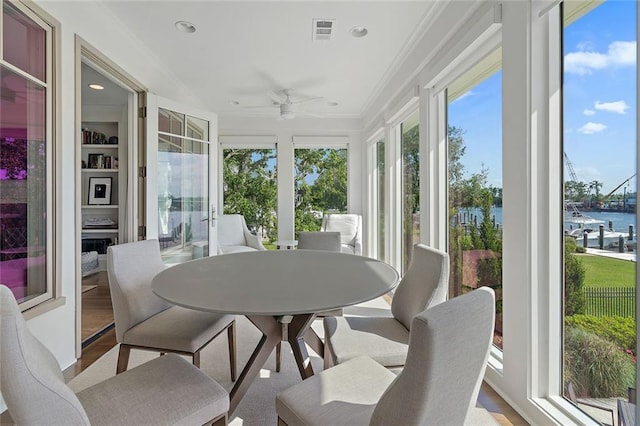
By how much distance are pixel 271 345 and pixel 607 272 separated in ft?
4.97

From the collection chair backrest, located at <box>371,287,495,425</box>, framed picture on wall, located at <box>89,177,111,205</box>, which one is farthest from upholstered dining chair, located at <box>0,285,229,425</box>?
framed picture on wall, located at <box>89,177,111,205</box>

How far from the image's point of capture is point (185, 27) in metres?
2.64

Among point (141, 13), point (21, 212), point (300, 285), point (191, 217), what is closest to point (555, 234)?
point (300, 285)

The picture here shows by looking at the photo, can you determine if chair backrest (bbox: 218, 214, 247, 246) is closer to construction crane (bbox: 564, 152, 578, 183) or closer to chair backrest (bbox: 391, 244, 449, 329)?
chair backrest (bbox: 391, 244, 449, 329)

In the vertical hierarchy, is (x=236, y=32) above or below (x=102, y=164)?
above

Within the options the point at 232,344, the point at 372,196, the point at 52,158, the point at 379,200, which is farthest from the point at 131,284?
the point at 372,196

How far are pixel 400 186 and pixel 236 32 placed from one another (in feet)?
8.55

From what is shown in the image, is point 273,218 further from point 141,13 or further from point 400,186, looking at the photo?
point 141,13

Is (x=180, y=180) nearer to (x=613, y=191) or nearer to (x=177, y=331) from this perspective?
(x=177, y=331)

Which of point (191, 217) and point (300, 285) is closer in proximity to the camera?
point (300, 285)

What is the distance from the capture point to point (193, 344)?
151cm

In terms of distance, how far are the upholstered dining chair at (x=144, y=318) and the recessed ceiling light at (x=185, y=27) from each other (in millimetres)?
1871

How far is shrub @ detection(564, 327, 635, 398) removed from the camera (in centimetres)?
127

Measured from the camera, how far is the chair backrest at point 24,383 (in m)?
0.72
